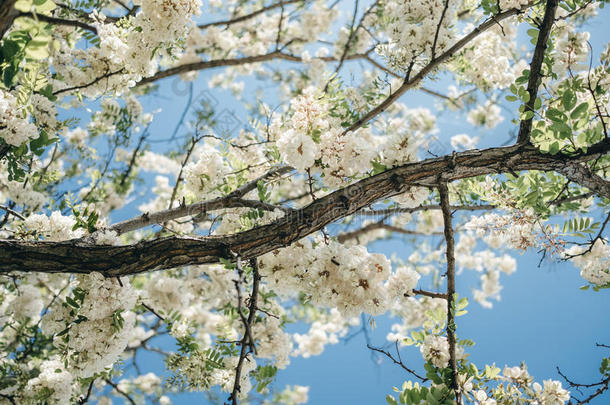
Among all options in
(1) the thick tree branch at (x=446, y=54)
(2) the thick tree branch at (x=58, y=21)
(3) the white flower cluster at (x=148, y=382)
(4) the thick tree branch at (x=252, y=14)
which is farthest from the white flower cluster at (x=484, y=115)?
(3) the white flower cluster at (x=148, y=382)

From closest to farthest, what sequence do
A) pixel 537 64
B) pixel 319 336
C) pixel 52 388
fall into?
pixel 537 64, pixel 52 388, pixel 319 336

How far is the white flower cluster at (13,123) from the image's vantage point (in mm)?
1937

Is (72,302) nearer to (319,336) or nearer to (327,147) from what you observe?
(327,147)

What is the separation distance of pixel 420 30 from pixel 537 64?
66 cm

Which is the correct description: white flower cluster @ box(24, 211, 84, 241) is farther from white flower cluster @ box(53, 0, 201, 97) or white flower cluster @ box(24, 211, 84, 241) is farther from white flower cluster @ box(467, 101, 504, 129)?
white flower cluster @ box(467, 101, 504, 129)

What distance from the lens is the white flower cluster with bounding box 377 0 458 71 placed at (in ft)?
7.65

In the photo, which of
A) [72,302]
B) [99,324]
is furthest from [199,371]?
Answer: [72,302]

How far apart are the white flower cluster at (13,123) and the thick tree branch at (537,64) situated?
2.47 meters

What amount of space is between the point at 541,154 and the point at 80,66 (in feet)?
9.48

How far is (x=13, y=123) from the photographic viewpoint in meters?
1.96

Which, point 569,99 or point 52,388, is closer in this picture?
point 569,99

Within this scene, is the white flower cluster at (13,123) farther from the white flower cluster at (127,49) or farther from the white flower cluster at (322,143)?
the white flower cluster at (322,143)

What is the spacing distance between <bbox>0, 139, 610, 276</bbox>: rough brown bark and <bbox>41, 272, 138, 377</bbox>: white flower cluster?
87mm

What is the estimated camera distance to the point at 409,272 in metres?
2.14
